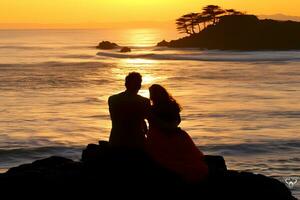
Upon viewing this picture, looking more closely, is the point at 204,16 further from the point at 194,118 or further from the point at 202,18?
the point at 194,118

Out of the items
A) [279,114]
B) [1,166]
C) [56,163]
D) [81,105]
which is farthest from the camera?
[81,105]

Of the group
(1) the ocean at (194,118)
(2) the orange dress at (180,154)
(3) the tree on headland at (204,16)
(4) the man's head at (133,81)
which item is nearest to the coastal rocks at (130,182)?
(2) the orange dress at (180,154)

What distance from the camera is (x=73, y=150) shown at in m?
20.2

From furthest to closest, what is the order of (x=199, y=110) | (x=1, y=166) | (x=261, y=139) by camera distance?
1. (x=199, y=110)
2. (x=261, y=139)
3. (x=1, y=166)

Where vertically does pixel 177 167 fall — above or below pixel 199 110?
above

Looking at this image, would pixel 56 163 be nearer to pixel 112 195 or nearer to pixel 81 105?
pixel 112 195

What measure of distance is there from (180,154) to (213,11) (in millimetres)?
125768

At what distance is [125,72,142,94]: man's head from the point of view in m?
9.60

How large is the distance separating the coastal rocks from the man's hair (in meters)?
0.94

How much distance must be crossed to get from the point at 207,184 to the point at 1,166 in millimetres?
9569

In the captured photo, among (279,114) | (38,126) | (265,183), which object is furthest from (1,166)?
(279,114)

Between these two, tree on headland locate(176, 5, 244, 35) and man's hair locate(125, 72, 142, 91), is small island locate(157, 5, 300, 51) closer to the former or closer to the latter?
tree on headland locate(176, 5, 244, 35)

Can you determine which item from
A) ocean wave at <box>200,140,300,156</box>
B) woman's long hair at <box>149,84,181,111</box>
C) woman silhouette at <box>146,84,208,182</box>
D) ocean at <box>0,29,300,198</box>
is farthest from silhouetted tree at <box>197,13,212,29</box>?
woman's long hair at <box>149,84,181,111</box>

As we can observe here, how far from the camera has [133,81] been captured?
962cm
